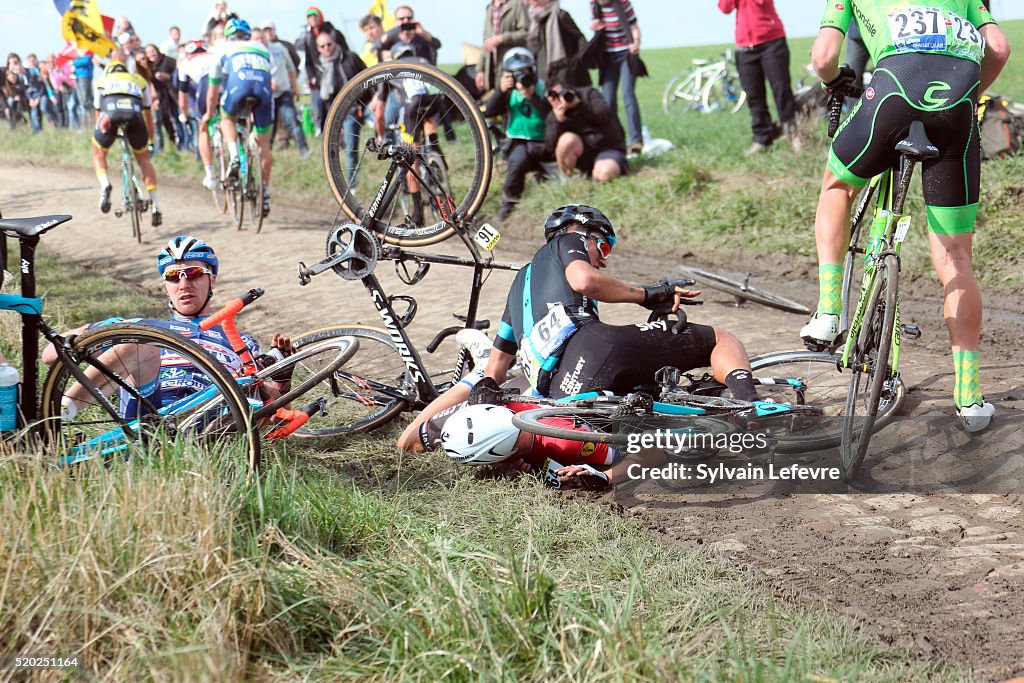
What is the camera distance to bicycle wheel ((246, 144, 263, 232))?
1198 centimetres

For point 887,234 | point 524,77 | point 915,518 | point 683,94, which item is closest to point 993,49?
point 887,234

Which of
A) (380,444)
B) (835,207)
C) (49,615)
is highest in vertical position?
(835,207)

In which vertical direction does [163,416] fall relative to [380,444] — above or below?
above

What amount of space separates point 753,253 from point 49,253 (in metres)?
8.40

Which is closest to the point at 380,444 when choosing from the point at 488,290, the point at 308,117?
the point at 488,290

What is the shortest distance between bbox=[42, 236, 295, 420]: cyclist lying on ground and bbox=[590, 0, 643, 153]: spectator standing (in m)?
7.67

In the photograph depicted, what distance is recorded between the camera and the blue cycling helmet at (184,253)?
17.0 feet

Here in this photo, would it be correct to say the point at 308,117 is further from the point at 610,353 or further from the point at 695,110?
the point at 610,353

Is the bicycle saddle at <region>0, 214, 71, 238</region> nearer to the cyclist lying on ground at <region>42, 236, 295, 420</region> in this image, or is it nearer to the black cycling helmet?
the cyclist lying on ground at <region>42, 236, 295, 420</region>

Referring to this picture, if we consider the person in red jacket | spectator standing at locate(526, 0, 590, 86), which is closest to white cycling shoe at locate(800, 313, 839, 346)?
Answer: the person in red jacket

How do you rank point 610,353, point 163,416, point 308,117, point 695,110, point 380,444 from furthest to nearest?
point 695,110
point 308,117
point 380,444
point 610,353
point 163,416

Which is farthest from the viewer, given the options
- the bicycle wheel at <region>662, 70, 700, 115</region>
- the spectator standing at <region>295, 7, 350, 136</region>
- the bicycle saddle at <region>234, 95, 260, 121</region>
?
the bicycle wheel at <region>662, 70, 700, 115</region>

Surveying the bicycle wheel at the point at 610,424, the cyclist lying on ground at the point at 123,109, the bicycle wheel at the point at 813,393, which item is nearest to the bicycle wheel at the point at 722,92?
the cyclist lying on ground at the point at 123,109

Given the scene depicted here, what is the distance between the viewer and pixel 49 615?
2.97 m
